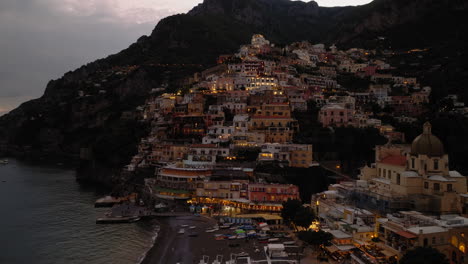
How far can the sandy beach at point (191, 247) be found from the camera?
4072 cm

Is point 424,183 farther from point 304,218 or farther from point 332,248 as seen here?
point 304,218

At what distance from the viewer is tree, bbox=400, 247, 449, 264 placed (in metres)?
27.8

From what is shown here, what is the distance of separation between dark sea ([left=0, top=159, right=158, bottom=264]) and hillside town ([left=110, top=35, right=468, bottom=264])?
11.0 m

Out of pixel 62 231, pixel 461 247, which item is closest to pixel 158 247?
pixel 62 231

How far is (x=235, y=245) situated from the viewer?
4281cm

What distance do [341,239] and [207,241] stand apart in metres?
16.4

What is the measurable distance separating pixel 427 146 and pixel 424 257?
17313 mm

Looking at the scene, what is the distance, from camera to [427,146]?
41.6 m

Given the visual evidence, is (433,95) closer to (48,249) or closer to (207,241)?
(207,241)

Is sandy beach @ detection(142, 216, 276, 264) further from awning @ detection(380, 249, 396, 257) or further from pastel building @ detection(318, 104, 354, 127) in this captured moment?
pastel building @ detection(318, 104, 354, 127)

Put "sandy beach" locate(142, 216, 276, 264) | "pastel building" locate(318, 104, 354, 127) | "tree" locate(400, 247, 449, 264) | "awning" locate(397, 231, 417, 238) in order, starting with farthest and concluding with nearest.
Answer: "pastel building" locate(318, 104, 354, 127), "sandy beach" locate(142, 216, 276, 264), "awning" locate(397, 231, 417, 238), "tree" locate(400, 247, 449, 264)

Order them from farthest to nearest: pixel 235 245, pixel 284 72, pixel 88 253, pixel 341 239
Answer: pixel 284 72
pixel 88 253
pixel 235 245
pixel 341 239

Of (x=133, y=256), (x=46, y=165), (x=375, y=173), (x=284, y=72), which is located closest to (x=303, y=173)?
(x=375, y=173)

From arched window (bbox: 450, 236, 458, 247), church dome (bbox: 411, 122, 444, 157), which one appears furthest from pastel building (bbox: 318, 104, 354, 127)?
arched window (bbox: 450, 236, 458, 247)
